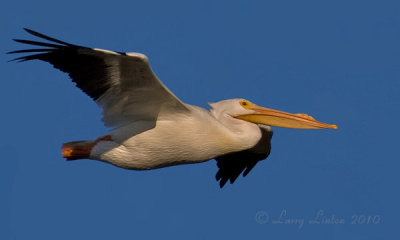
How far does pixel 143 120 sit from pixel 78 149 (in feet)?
3.33

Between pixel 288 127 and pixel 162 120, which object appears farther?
pixel 288 127

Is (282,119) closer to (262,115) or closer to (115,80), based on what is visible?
(262,115)

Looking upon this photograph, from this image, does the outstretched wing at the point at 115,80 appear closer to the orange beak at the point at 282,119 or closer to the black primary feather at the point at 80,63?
the black primary feather at the point at 80,63

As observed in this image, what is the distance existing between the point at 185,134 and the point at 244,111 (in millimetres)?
1183

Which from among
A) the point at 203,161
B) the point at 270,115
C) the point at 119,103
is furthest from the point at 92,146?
the point at 270,115

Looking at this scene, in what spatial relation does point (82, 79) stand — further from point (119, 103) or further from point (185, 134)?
point (185, 134)

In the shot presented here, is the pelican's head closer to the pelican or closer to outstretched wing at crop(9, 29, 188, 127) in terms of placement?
the pelican

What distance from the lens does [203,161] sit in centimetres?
1096

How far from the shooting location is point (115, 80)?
33.9ft

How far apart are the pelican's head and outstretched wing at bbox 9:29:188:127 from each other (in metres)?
1.02

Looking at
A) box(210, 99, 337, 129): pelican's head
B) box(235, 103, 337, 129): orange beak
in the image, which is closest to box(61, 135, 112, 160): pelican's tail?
box(210, 99, 337, 129): pelican's head

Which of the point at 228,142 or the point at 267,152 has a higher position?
the point at 267,152

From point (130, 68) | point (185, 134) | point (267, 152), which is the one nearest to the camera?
point (130, 68)

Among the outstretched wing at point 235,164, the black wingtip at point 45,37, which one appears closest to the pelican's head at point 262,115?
the outstretched wing at point 235,164
